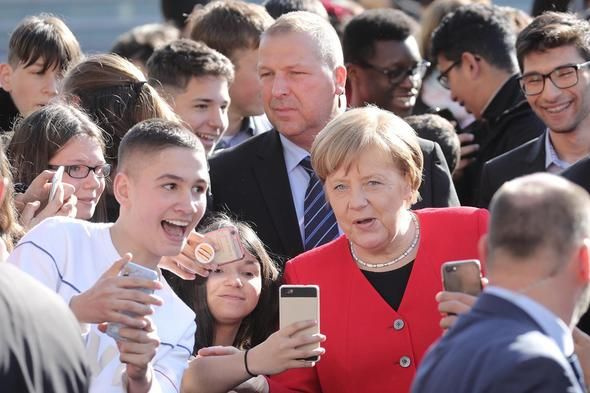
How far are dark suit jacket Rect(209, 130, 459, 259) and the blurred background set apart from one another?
449 inches

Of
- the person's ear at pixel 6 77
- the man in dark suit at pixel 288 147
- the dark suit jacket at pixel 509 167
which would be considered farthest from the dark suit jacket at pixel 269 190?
the person's ear at pixel 6 77

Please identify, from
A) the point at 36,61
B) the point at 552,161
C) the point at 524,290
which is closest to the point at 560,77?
the point at 552,161

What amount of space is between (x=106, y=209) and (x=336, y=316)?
52.3 inches

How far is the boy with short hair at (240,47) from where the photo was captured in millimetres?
7441

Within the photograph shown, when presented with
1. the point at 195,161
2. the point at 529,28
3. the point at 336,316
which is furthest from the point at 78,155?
the point at 529,28

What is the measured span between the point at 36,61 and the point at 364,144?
2.51 meters

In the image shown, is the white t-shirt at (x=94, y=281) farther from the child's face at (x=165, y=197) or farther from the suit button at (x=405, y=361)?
the suit button at (x=405, y=361)

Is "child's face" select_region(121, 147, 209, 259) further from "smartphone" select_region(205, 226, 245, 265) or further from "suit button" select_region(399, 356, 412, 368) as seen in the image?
"suit button" select_region(399, 356, 412, 368)

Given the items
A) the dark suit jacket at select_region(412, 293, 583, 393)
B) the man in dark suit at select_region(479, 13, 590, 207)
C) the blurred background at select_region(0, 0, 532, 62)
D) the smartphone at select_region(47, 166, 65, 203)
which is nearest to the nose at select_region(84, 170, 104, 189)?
the smartphone at select_region(47, 166, 65, 203)

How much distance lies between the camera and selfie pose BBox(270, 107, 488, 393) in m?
4.89

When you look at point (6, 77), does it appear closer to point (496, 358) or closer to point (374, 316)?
point (374, 316)

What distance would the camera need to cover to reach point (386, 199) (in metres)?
5.02

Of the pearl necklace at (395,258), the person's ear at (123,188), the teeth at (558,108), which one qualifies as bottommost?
the pearl necklace at (395,258)

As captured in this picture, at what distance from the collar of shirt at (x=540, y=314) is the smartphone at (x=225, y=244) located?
2.03 metres
